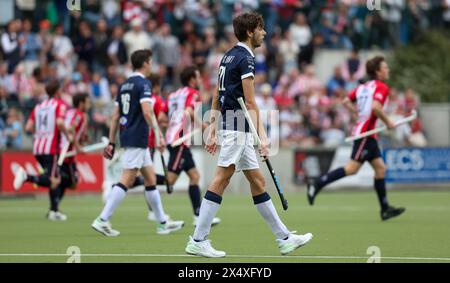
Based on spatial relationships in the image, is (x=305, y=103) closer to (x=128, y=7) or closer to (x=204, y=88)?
(x=204, y=88)

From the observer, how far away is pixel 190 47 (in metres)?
27.2

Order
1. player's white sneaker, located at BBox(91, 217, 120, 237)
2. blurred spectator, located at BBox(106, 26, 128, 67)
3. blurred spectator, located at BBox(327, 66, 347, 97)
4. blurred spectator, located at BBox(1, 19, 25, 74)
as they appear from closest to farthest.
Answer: player's white sneaker, located at BBox(91, 217, 120, 237), blurred spectator, located at BBox(1, 19, 25, 74), blurred spectator, located at BBox(106, 26, 128, 67), blurred spectator, located at BBox(327, 66, 347, 97)

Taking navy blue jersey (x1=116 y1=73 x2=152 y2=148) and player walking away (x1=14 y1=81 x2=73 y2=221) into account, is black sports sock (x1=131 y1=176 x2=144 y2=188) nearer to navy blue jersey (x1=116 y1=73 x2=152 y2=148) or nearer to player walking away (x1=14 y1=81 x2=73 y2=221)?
player walking away (x1=14 y1=81 x2=73 y2=221)

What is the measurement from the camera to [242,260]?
10.6 m

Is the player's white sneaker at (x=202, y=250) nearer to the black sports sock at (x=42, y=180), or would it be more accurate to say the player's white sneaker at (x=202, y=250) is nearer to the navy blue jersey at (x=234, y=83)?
the navy blue jersey at (x=234, y=83)

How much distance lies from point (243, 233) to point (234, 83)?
3538 mm

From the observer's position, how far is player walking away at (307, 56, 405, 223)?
15938 millimetres

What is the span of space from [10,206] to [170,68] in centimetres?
767

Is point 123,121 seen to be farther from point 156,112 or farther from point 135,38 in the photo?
point 135,38

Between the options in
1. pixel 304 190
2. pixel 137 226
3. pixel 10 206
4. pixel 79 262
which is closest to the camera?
pixel 79 262

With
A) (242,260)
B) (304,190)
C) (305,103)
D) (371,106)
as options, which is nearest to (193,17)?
(305,103)

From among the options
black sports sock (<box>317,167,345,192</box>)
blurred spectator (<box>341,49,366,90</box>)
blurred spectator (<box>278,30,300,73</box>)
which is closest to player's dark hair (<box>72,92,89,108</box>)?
black sports sock (<box>317,167,345,192</box>)

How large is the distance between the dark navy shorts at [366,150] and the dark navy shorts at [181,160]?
258cm

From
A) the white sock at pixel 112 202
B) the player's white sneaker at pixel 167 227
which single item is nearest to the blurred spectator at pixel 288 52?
the player's white sneaker at pixel 167 227
